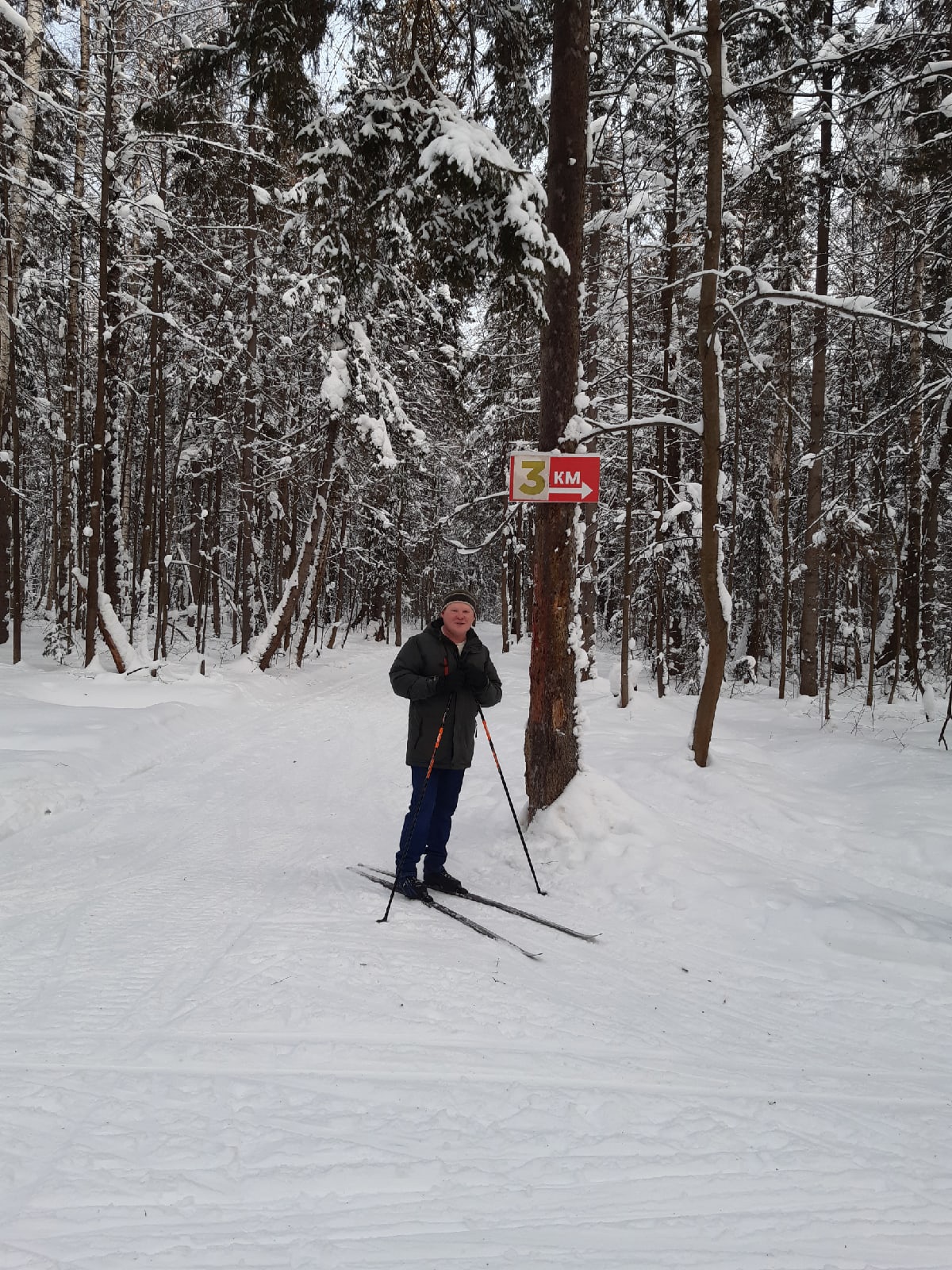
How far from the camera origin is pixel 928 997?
4.16 m

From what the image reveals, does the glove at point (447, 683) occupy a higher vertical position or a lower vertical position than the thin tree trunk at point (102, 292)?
lower

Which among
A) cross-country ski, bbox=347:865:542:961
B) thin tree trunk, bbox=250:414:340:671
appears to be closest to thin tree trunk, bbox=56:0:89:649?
thin tree trunk, bbox=250:414:340:671

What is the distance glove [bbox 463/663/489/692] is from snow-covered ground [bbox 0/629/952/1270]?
154 cm

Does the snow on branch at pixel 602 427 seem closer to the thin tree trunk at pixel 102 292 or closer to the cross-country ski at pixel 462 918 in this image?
the cross-country ski at pixel 462 918

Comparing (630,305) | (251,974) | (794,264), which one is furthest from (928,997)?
(794,264)

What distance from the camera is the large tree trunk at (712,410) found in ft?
25.5

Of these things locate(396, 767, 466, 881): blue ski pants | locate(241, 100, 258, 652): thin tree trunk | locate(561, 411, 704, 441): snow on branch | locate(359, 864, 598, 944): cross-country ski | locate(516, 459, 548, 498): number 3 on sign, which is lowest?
locate(359, 864, 598, 944): cross-country ski

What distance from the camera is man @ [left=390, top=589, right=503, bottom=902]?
5.21 meters

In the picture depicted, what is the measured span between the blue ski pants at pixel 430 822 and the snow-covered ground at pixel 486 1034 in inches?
15.9

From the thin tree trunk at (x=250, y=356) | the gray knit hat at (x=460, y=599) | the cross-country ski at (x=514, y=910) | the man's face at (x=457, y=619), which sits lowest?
the cross-country ski at (x=514, y=910)

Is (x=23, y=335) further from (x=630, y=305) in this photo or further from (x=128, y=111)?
(x=630, y=305)

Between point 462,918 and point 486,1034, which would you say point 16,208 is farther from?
point 486,1034

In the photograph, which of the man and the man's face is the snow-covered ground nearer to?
the man

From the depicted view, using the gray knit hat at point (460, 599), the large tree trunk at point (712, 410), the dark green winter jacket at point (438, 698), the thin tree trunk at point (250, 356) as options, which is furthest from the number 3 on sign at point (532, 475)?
the thin tree trunk at point (250, 356)
